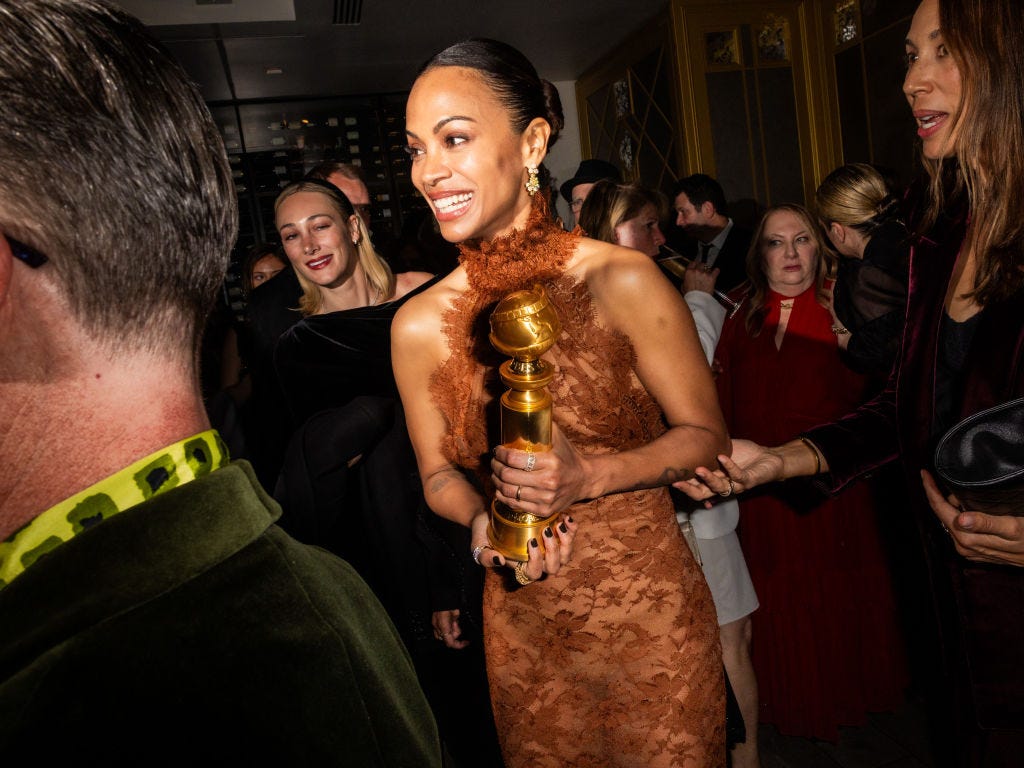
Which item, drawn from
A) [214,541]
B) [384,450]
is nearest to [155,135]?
[214,541]

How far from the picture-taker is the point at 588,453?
1.70 meters

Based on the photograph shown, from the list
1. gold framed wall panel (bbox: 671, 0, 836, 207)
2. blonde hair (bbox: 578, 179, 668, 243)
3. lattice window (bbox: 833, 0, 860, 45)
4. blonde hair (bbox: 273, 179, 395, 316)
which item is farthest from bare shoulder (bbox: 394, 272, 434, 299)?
lattice window (bbox: 833, 0, 860, 45)

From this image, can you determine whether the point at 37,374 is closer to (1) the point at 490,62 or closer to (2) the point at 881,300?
(1) the point at 490,62

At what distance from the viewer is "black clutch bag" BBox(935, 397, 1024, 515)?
124 centimetres

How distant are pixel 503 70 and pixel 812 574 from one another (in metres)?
2.36

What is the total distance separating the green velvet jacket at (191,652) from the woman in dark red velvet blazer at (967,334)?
121 cm

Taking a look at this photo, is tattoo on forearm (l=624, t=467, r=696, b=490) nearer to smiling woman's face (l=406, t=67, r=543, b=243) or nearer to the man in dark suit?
smiling woman's face (l=406, t=67, r=543, b=243)

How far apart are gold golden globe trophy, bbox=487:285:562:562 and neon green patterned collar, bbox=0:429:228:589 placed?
53 cm

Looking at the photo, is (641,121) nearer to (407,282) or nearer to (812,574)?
(407,282)

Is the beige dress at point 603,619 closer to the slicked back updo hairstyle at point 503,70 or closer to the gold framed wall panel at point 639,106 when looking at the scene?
the slicked back updo hairstyle at point 503,70

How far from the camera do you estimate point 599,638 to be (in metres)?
1.71

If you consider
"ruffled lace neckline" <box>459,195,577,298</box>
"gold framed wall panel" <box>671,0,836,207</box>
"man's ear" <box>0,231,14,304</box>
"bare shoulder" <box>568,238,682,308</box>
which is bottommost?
"bare shoulder" <box>568,238,682,308</box>

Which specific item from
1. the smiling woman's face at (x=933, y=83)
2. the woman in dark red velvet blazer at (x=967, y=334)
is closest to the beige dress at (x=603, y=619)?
the woman in dark red velvet blazer at (x=967, y=334)

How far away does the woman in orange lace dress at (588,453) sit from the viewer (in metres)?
1.68
